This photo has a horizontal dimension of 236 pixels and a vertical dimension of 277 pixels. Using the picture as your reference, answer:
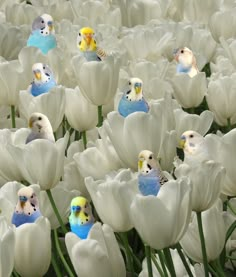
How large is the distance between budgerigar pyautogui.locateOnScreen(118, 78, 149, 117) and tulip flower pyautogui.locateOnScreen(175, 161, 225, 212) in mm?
231

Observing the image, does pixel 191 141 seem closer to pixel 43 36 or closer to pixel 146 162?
pixel 146 162

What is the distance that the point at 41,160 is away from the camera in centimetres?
122

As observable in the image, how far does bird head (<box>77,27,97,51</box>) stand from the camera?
161 cm

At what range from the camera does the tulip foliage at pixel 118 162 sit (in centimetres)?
105

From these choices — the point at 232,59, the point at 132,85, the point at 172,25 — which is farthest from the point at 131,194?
the point at 172,25

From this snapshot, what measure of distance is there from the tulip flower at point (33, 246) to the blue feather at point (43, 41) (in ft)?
2.44

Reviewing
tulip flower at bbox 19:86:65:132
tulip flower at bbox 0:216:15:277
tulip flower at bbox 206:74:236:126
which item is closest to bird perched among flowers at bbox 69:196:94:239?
tulip flower at bbox 0:216:15:277

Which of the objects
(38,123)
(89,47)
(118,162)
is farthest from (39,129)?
(89,47)

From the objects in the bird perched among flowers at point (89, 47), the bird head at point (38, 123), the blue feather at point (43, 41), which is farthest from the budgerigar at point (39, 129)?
the blue feather at point (43, 41)

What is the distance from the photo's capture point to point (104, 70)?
1502 mm

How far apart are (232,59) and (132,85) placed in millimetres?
492

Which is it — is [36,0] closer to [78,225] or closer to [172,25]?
[172,25]

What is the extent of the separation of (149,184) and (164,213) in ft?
0.16

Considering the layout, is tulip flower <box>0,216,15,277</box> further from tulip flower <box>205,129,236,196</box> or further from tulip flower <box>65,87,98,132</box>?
tulip flower <box>65,87,98,132</box>
